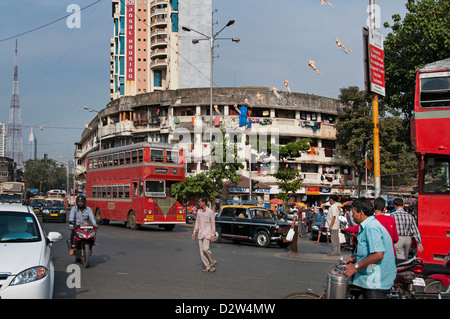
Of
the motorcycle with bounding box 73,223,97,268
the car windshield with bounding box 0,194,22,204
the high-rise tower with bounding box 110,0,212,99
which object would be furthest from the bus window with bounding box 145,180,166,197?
the high-rise tower with bounding box 110,0,212,99

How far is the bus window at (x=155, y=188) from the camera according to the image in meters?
25.4

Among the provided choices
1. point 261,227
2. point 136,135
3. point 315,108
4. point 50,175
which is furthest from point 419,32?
point 50,175

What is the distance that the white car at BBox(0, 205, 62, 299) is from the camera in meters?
5.94

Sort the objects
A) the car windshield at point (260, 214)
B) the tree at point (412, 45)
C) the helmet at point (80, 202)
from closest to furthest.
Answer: the helmet at point (80, 202), the car windshield at point (260, 214), the tree at point (412, 45)

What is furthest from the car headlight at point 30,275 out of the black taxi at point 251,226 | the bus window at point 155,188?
the bus window at point 155,188

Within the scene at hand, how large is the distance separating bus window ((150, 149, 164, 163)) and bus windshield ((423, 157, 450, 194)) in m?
16.8

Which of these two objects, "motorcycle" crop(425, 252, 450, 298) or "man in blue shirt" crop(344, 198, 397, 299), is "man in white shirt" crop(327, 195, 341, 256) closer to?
"motorcycle" crop(425, 252, 450, 298)

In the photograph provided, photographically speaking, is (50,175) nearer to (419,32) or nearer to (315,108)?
(315,108)

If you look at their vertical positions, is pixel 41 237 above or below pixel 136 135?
below

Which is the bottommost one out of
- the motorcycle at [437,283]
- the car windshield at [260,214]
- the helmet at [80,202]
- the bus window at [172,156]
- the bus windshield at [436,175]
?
the motorcycle at [437,283]

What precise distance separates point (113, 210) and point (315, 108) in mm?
30868

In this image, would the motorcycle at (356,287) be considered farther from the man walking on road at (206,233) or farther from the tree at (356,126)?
the tree at (356,126)

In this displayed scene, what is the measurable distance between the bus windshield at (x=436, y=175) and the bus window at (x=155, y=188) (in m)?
16.8

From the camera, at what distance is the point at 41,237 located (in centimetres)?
750
